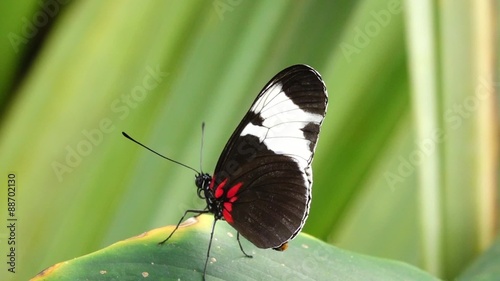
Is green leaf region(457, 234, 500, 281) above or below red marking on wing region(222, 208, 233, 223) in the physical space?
above

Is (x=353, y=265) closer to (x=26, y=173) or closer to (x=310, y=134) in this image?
(x=310, y=134)

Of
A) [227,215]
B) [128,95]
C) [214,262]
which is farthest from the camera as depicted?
[128,95]

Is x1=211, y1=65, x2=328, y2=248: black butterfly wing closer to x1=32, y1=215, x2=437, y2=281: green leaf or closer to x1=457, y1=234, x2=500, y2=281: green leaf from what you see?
x1=32, y1=215, x2=437, y2=281: green leaf

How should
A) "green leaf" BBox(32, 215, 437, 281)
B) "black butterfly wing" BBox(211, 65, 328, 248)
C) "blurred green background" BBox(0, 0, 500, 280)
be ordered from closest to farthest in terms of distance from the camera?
"green leaf" BBox(32, 215, 437, 281) < "black butterfly wing" BBox(211, 65, 328, 248) < "blurred green background" BBox(0, 0, 500, 280)

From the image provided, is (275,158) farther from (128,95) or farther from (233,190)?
(128,95)

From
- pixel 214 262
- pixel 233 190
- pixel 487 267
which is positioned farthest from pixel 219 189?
pixel 487 267

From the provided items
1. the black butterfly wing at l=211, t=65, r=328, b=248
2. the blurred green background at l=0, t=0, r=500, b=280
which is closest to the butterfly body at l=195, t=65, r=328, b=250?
the black butterfly wing at l=211, t=65, r=328, b=248
